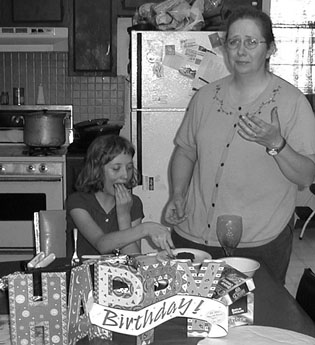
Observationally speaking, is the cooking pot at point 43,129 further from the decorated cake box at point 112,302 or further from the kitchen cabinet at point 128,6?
the decorated cake box at point 112,302

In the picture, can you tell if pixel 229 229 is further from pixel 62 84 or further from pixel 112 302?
pixel 62 84

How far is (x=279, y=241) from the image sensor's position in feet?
6.82

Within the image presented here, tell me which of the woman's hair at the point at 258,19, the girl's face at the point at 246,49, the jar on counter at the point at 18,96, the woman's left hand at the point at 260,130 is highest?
the woman's hair at the point at 258,19

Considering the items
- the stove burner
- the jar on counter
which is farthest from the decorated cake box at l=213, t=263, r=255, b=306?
the jar on counter

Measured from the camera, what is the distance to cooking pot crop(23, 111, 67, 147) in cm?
391

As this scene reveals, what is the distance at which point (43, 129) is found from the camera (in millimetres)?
3932

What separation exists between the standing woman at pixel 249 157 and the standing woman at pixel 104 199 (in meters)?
0.19

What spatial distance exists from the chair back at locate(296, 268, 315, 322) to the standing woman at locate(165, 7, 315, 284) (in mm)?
285

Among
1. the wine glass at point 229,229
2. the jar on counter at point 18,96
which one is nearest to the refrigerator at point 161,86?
the jar on counter at point 18,96

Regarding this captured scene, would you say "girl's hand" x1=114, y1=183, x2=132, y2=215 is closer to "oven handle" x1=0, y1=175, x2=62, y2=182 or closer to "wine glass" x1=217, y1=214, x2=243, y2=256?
"wine glass" x1=217, y1=214, x2=243, y2=256

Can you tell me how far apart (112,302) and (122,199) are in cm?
93

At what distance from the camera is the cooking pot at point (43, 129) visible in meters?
3.91

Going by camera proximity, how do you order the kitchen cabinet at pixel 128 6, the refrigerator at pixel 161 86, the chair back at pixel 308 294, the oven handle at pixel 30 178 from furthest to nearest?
the kitchen cabinet at pixel 128 6 → the oven handle at pixel 30 178 → the refrigerator at pixel 161 86 → the chair back at pixel 308 294

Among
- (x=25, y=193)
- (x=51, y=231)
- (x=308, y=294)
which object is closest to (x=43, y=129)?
(x=25, y=193)
